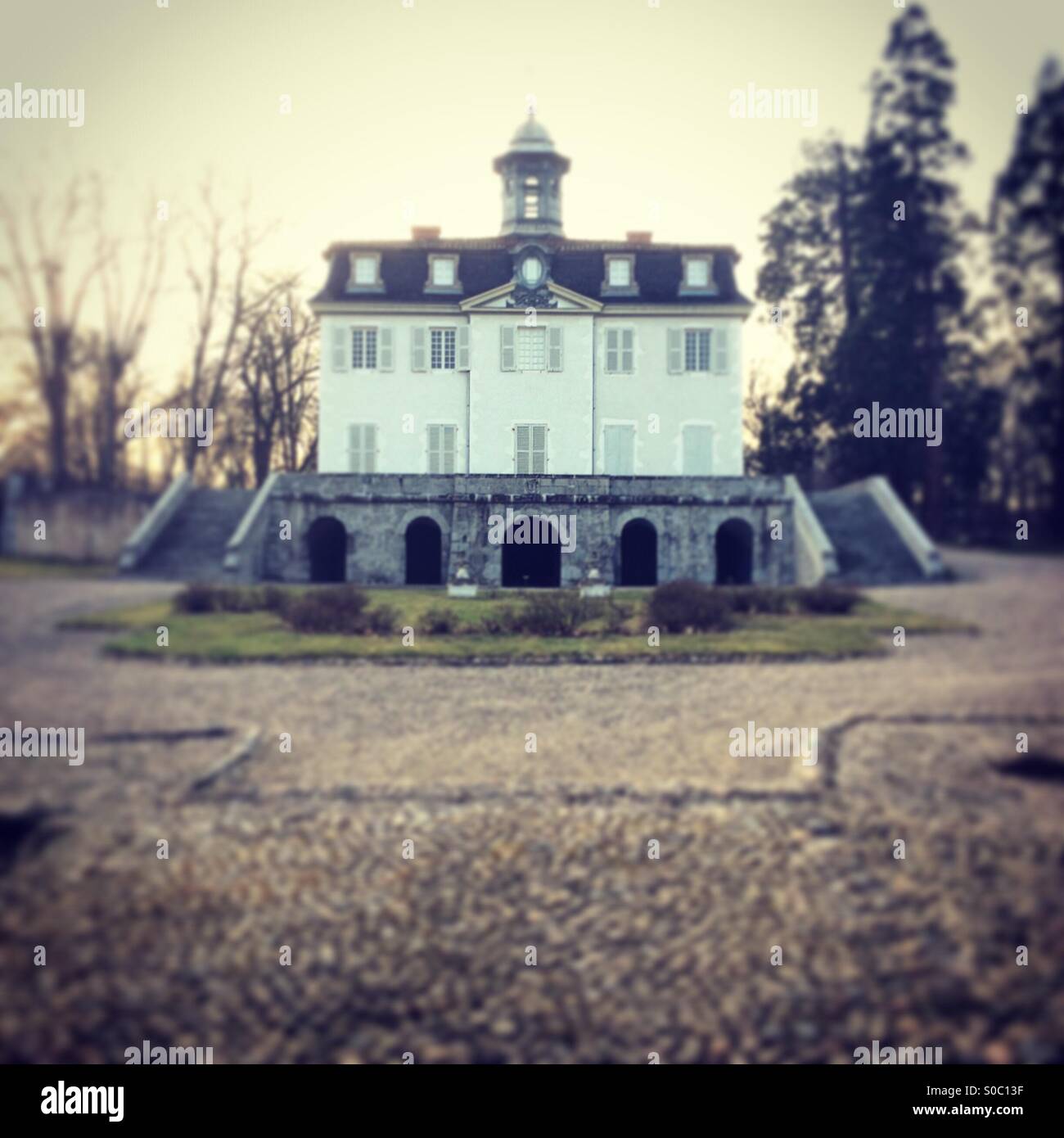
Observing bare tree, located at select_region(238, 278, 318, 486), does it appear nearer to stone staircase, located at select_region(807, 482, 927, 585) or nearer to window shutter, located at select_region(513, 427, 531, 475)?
window shutter, located at select_region(513, 427, 531, 475)

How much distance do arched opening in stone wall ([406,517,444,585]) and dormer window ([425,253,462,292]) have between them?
288cm

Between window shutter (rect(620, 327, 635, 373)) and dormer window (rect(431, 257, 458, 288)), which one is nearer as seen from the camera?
window shutter (rect(620, 327, 635, 373))

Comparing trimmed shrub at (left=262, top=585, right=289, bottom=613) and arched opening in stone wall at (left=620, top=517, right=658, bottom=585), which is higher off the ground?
arched opening in stone wall at (left=620, top=517, right=658, bottom=585)

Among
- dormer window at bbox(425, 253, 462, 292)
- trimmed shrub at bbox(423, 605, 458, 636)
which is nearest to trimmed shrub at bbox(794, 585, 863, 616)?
trimmed shrub at bbox(423, 605, 458, 636)

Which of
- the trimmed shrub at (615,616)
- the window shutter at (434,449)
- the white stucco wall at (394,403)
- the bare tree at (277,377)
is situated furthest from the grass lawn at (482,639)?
the white stucco wall at (394,403)

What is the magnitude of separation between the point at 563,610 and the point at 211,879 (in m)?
3.74

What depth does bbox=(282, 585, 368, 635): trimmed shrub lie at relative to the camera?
25.4 feet

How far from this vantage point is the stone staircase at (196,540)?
6.51m

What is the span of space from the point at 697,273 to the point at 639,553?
9.48 feet
